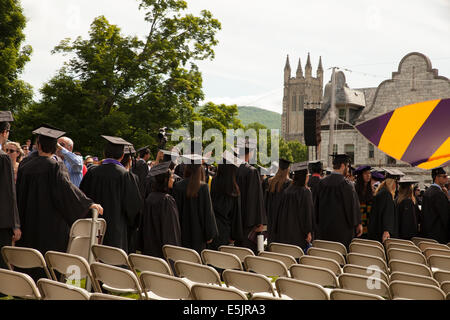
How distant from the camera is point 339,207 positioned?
7.69 metres

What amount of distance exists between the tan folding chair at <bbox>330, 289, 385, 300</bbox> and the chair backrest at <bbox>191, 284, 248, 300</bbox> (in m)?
0.60

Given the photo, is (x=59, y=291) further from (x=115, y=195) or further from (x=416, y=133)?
(x=416, y=133)

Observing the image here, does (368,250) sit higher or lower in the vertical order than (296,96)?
lower

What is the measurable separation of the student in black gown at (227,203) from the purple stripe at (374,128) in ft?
10.4

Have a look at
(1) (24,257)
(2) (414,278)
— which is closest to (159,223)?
(1) (24,257)

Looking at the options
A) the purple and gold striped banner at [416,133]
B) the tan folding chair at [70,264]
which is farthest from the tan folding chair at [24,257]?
the purple and gold striped banner at [416,133]

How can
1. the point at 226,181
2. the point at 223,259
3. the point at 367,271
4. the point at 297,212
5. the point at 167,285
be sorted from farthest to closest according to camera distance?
the point at 297,212 < the point at 226,181 < the point at 223,259 < the point at 367,271 < the point at 167,285

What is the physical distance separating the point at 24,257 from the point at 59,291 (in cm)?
102

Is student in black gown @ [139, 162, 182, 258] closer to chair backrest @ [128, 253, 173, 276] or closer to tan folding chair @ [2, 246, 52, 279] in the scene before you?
chair backrest @ [128, 253, 173, 276]

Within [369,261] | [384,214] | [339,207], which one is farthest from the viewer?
[384,214]

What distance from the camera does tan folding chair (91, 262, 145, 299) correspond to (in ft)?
10.8

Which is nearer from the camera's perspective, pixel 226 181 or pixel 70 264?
pixel 70 264
